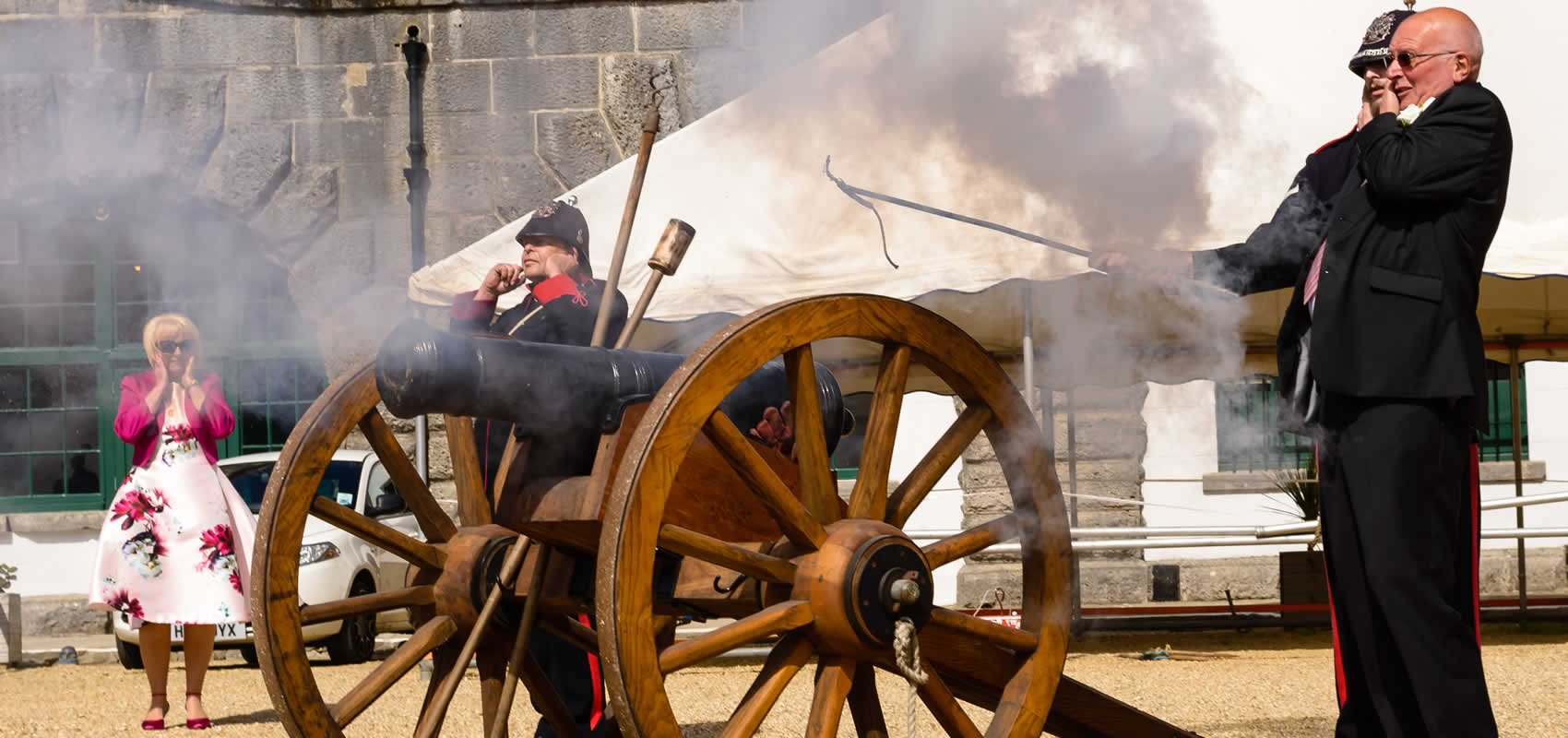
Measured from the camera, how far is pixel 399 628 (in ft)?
30.3

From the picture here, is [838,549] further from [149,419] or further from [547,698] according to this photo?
[149,419]

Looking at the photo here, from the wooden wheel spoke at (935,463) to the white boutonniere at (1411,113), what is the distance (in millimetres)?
879

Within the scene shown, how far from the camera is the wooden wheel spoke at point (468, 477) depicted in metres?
3.41

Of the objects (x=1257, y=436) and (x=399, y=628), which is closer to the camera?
(x=399, y=628)

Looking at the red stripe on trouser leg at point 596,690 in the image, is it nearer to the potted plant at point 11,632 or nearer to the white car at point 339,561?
the white car at point 339,561

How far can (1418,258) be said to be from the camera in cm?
275

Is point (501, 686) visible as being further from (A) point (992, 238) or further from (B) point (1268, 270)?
(A) point (992, 238)

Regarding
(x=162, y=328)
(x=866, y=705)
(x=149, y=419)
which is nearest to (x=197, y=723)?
(x=149, y=419)

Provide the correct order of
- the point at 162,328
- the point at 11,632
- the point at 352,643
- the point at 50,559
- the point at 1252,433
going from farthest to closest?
the point at 1252,433 < the point at 50,559 < the point at 11,632 < the point at 352,643 < the point at 162,328

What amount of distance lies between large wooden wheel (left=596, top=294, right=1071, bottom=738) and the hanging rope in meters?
0.02

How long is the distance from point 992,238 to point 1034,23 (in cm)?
111

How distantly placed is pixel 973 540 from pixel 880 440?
28cm

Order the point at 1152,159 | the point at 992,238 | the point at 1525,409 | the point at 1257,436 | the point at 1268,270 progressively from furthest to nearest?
1. the point at 1525,409
2. the point at 1257,436
3. the point at 992,238
4. the point at 1152,159
5. the point at 1268,270

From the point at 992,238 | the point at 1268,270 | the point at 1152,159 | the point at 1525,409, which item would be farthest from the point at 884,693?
the point at 1525,409
